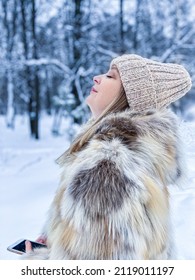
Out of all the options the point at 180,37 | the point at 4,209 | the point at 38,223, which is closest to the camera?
the point at 38,223

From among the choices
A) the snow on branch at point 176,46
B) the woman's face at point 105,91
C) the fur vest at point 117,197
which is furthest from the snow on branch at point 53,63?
the fur vest at point 117,197

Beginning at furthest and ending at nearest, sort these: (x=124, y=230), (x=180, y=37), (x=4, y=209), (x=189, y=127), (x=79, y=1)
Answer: (x=180, y=37) → (x=79, y=1) → (x=4, y=209) → (x=189, y=127) → (x=124, y=230)

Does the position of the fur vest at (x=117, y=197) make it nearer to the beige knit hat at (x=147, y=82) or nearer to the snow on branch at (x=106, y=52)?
the beige knit hat at (x=147, y=82)

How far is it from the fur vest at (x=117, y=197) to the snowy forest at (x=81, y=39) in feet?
32.7

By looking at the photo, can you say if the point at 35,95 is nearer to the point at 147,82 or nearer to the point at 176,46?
the point at 176,46

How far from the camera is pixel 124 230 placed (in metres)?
1.14

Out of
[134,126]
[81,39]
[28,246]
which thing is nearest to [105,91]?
[134,126]

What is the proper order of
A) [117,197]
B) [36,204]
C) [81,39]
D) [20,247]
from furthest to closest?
[81,39], [36,204], [20,247], [117,197]

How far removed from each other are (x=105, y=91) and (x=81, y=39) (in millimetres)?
10827

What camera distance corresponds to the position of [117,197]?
1139 millimetres

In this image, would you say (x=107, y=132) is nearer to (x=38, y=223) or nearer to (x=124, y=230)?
(x=124, y=230)

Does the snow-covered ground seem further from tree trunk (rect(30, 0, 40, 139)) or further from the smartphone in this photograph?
tree trunk (rect(30, 0, 40, 139))
